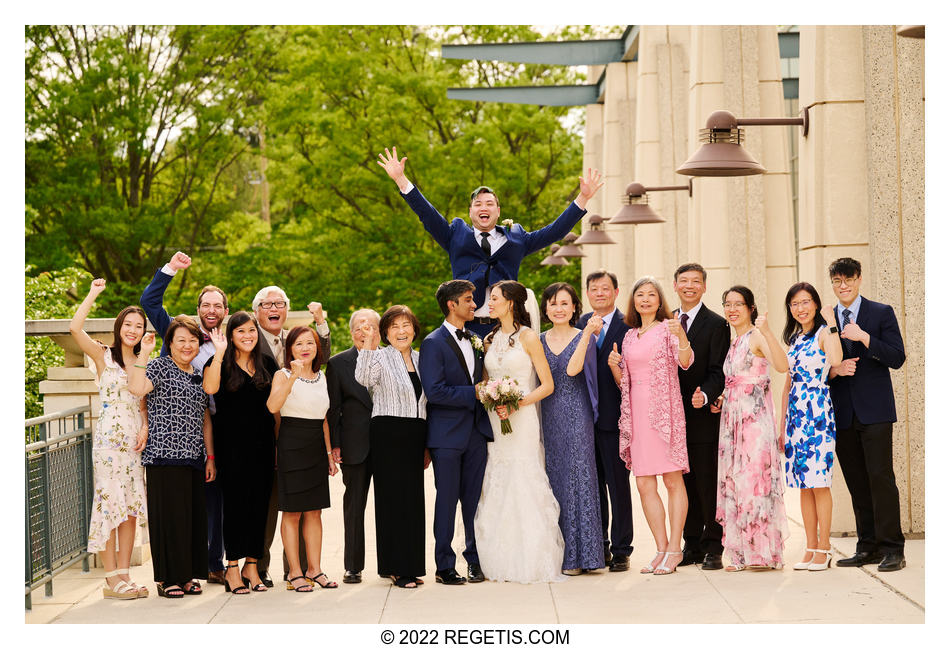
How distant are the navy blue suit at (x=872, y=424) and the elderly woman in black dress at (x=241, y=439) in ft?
14.0

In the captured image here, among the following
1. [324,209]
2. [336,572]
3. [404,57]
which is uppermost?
[404,57]

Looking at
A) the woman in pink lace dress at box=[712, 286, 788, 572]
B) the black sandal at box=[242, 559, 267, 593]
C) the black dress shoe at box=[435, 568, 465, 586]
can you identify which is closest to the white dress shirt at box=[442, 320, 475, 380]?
the black dress shoe at box=[435, 568, 465, 586]

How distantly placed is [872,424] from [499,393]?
279cm

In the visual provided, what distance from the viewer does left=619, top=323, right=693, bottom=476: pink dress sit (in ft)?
27.1

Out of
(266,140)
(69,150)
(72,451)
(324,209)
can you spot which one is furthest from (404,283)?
(72,451)

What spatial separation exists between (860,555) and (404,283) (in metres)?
20.3

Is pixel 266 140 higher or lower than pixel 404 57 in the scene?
lower

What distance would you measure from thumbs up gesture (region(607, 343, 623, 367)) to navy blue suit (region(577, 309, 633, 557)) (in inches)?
6.7

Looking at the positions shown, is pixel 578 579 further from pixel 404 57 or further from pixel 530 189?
pixel 404 57

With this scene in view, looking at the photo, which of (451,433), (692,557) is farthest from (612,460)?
(451,433)

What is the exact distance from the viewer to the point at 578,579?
321 inches

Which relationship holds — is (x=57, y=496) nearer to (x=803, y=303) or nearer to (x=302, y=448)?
(x=302, y=448)

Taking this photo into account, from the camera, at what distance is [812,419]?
832cm

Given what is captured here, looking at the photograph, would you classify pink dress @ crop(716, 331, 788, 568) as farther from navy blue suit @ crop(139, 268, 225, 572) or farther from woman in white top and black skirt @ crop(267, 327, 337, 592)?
navy blue suit @ crop(139, 268, 225, 572)
